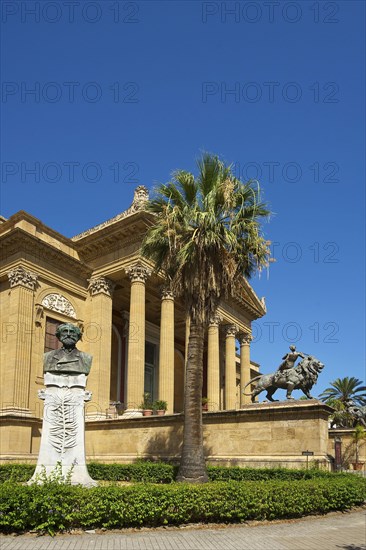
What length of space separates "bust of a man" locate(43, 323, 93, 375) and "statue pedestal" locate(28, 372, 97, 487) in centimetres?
14

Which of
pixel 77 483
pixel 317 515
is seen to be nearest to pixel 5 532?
pixel 77 483

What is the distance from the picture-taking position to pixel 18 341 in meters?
27.0

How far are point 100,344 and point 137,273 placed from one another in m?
4.66

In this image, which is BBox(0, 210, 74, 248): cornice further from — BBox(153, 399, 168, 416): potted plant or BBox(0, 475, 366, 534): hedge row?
BBox(0, 475, 366, 534): hedge row

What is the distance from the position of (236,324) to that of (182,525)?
31255 mm

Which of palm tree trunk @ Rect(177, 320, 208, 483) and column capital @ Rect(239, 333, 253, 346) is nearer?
palm tree trunk @ Rect(177, 320, 208, 483)

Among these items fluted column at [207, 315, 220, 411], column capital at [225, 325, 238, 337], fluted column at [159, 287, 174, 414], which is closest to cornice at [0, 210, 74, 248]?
fluted column at [159, 287, 174, 414]

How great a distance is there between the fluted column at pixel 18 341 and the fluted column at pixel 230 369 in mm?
16178

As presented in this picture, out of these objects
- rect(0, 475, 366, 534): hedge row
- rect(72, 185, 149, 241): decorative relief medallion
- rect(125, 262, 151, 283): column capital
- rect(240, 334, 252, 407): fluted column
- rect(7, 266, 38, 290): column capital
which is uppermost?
rect(72, 185, 149, 241): decorative relief medallion

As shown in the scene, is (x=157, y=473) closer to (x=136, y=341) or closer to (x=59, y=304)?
(x=136, y=341)

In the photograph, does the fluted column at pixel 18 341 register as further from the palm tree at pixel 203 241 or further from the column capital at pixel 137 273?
the palm tree at pixel 203 241

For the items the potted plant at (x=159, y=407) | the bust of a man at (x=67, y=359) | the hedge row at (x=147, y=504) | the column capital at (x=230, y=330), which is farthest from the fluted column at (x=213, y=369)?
the bust of a man at (x=67, y=359)

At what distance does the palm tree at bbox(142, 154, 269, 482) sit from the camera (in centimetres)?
1803

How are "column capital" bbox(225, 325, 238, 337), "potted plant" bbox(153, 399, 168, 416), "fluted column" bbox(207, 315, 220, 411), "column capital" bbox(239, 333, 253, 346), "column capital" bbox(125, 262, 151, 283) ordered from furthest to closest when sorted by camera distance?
"column capital" bbox(239, 333, 253, 346) < "column capital" bbox(225, 325, 238, 337) < "fluted column" bbox(207, 315, 220, 411) < "column capital" bbox(125, 262, 151, 283) < "potted plant" bbox(153, 399, 168, 416)
